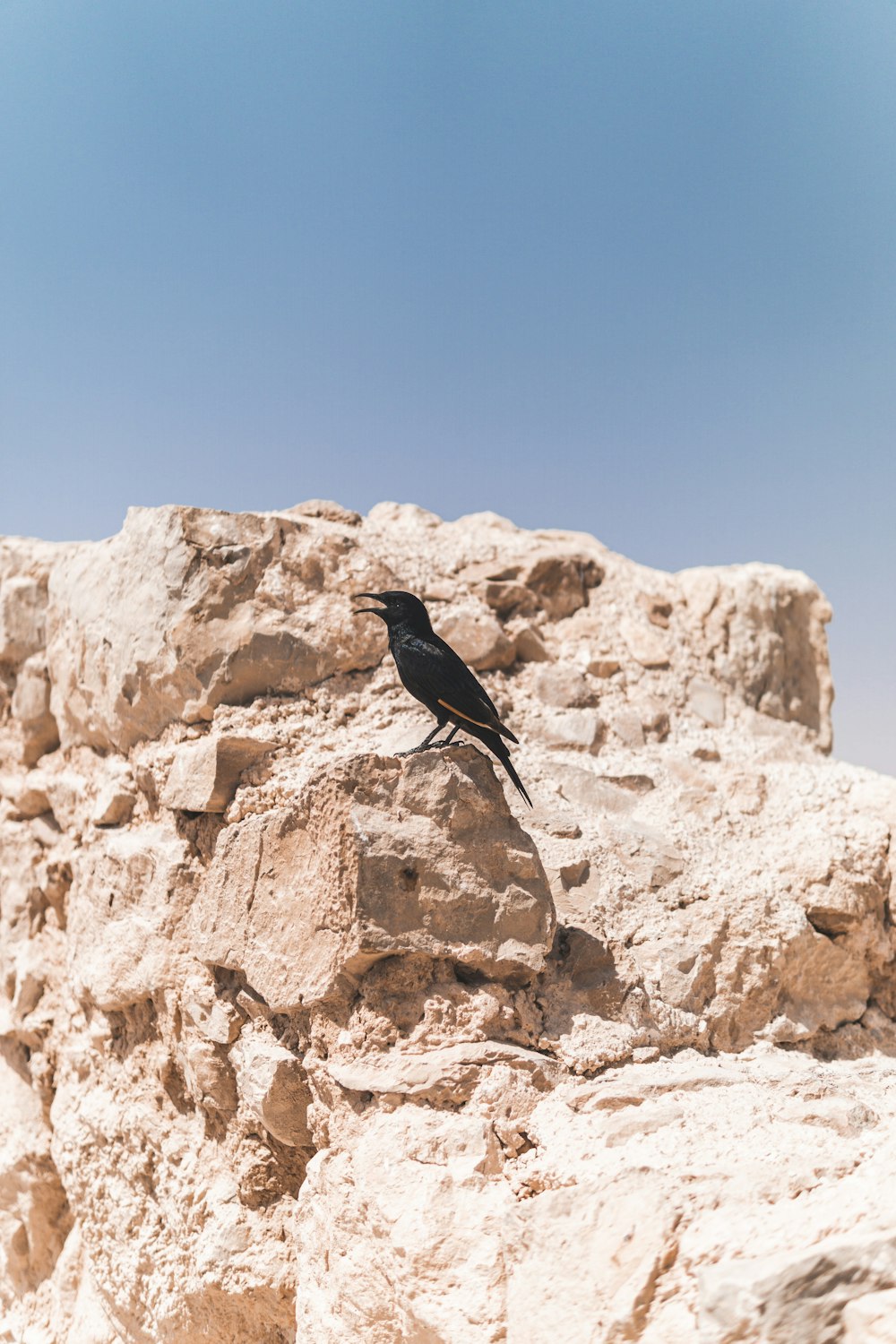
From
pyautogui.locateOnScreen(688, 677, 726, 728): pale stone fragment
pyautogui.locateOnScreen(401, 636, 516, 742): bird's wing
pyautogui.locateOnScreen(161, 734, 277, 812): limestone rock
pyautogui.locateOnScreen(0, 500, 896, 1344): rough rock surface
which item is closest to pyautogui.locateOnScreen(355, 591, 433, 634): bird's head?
pyautogui.locateOnScreen(401, 636, 516, 742): bird's wing

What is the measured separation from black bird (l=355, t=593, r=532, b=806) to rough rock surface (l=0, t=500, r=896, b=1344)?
0.11 m

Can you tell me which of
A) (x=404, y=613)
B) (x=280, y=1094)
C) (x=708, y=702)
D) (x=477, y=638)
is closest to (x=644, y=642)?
(x=708, y=702)

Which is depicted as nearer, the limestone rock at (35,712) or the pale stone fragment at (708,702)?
the pale stone fragment at (708,702)

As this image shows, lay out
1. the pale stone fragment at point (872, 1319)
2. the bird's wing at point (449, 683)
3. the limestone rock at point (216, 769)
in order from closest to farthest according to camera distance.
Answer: the pale stone fragment at point (872, 1319) < the bird's wing at point (449, 683) < the limestone rock at point (216, 769)

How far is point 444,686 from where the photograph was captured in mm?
2900

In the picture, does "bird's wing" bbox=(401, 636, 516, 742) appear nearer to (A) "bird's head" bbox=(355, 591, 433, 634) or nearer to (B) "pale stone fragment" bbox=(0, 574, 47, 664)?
(A) "bird's head" bbox=(355, 591, 433, 634)

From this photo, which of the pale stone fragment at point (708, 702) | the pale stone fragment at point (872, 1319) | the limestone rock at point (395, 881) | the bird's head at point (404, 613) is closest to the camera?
the pale stone fragment at point (872, 1319)

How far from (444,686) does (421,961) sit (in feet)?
2.68

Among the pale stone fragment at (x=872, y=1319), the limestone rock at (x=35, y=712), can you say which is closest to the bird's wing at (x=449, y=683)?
the pale stone fragment at (x=872, y=1319)

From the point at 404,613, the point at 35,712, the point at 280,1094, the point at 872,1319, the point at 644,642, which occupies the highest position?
the point at 644,642

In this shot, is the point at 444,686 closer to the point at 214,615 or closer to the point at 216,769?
the point at 216,769

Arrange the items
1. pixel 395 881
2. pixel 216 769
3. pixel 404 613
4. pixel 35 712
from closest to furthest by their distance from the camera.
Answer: pixel 395 881, pixel 404 613, pixel 216 769, pixel 35 712

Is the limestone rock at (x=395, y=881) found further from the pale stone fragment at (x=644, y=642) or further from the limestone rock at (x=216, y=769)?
the pale stone fragment at (x=644, y=642)

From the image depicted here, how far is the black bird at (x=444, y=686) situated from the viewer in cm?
291
